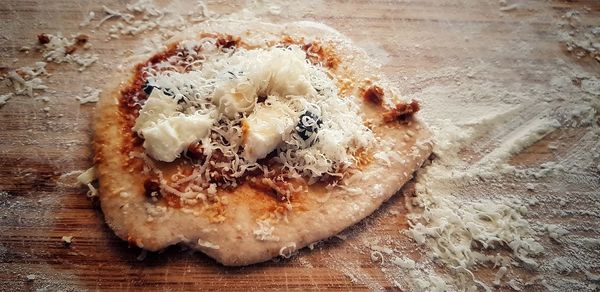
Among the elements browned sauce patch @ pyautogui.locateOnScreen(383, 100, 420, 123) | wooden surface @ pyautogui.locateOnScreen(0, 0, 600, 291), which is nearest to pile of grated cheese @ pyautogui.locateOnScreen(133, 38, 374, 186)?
browned sauce patch @ pyautogui.locateOnScreen(383, 100, 420, 123)

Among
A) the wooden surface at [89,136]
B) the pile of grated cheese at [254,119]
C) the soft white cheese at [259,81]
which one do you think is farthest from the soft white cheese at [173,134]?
the wooden surface at [89,136]

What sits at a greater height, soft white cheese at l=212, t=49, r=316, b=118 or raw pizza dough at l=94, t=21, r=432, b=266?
soft white cheese at l=212, t=49, r=316, b=118

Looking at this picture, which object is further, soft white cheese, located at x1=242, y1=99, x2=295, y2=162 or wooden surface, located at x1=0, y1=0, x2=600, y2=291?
soft white cheese, located at x1=242, y1=99, x2=295, y2=162

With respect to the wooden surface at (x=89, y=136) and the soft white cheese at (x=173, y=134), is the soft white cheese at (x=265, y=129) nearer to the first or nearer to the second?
the soft white cheese at (x=173, y=134)

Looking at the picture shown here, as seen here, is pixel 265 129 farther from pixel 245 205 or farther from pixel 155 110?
pixel 155 110

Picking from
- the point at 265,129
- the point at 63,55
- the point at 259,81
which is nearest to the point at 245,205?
the point at 265,129

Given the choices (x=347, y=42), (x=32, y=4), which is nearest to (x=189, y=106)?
(x=347, y=42)

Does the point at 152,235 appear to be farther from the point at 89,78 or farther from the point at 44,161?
the point at 89,78

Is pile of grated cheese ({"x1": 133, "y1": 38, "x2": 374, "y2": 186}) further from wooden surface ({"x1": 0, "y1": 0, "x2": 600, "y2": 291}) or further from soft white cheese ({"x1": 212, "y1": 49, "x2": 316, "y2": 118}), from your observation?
wooden surface ({"x1": 0, "y1": 0, "x2": 600, "y2": 291})
